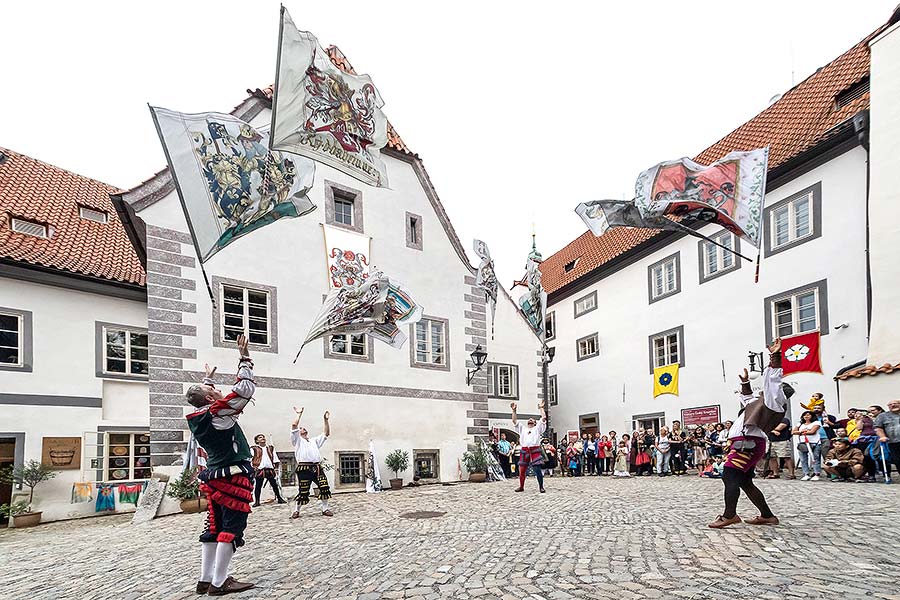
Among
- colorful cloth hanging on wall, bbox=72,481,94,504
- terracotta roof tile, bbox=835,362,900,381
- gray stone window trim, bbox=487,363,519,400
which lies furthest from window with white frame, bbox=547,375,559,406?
colorful cloth hanging on wall, bbox=72,481,94,504

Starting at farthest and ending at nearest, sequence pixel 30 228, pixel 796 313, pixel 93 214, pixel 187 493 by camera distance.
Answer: pixel 93 214, pixel 796 313, pixel 30 228, pixel 187 493

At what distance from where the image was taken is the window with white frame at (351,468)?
731 inches

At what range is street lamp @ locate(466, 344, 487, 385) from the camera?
21688mm

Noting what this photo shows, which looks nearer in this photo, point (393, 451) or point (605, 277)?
point (393, 451)

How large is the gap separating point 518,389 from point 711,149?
13.0m

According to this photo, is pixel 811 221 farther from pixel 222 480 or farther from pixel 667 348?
pixel 222 480

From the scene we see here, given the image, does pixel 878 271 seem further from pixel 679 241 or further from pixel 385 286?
pixel 385 286

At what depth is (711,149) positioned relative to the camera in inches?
1100

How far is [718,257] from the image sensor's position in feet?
75.9

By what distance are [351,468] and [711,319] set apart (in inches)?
527

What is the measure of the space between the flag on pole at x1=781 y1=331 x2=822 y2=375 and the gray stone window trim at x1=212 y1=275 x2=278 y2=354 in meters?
14.1

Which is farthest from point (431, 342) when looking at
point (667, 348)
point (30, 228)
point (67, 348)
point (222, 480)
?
point (222, 480)

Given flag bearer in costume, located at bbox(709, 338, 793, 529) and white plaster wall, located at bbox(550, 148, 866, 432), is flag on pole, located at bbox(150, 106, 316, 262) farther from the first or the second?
white plaster wall, located at bbox(550, 148, 866, 432)

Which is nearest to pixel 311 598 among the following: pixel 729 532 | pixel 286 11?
pixel 729 532
